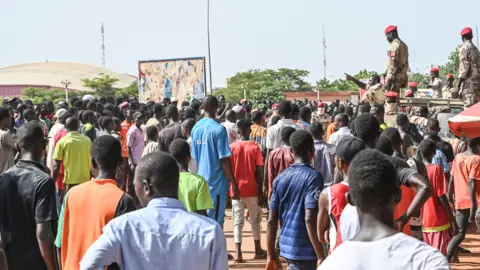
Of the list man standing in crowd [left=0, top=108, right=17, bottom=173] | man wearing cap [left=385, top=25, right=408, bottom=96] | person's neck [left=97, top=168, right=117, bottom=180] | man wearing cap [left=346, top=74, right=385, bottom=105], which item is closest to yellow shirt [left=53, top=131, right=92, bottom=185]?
man standing in crowd [left=0, top=108, right=17, bottom=173]

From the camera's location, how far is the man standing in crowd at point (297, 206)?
6.38 metres

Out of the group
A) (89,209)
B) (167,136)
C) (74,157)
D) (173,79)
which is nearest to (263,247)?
(74,157)

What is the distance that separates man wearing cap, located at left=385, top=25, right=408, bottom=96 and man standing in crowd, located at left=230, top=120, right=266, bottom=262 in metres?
5.21

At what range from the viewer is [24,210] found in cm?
565

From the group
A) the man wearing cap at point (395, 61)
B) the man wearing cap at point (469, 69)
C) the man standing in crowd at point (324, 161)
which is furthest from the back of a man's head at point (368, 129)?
the man wearing cap at point (469, 69)

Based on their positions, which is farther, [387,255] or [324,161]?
[324,161]

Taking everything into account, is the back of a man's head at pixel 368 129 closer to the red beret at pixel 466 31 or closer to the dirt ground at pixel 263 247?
the dirt ground at pixel 263 247

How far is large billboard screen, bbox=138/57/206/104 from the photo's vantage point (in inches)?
1003

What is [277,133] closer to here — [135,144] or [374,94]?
[135,144]

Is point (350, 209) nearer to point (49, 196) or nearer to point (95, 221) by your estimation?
point (95, 221)

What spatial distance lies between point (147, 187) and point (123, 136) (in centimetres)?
946

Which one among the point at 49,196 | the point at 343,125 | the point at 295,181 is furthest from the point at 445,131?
the point at 49,196

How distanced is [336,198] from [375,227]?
203 centimetres

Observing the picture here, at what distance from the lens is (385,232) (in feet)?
10.7
